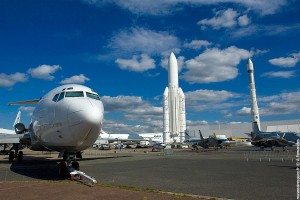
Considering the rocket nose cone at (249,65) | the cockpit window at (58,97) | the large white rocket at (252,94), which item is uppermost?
the rocket nose cone at (249,65)

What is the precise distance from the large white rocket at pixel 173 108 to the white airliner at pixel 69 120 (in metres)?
74.4

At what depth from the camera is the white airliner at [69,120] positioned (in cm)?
1262

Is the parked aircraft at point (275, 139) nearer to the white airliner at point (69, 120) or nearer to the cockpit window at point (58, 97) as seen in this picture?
the white airliner at point (69, 120)

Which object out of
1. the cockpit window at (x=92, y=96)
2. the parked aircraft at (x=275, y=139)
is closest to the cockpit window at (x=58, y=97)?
the cockpit window at (x=92, y=96)

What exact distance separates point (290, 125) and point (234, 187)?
130m

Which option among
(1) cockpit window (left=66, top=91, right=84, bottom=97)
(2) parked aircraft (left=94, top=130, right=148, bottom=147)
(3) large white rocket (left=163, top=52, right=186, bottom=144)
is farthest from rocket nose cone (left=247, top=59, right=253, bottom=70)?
(1) cockpit window (left=66, top=91, right=84, bottom=97)

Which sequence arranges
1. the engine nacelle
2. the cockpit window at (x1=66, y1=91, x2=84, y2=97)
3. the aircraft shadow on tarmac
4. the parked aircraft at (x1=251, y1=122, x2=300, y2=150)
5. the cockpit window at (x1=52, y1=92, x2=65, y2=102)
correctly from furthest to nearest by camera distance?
the parked aircraft at (x1=251, y1=122, x2=300, y2=150) → the engine nacelle → the aircraft shadow on tarmac → the cockpit window at (x1=52, y1=92, x2=65, y2=102) → the cockpit window at (x1=66, y1=91, x2=84, y2=97)

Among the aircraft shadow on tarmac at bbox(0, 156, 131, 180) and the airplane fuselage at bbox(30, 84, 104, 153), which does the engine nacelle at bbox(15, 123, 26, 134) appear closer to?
the aircraft shadow on tarmac at bbox(0, 156, 131, 180)

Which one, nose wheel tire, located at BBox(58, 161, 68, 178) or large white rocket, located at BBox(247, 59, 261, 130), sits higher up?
large white rocket, located at BBox(247, 59, 261, 130)

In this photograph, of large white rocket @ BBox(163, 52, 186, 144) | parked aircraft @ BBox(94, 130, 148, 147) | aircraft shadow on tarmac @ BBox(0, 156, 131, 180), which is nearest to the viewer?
aircraft shadow on tarmac @ BBox(0, 156, 131, 180)

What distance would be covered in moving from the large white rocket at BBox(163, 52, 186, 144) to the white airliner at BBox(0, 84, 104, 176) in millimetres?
74428

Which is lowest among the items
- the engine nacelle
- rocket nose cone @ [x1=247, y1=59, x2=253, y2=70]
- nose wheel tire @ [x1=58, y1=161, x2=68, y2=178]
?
nose wheel tire @ [x1=58, y1=161, x2=68, y2=178]

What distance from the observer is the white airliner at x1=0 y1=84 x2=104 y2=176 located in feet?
41.4

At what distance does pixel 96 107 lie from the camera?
1322cm
